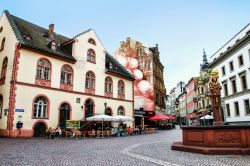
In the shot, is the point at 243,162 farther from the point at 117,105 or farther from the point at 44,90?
the point at 117,105

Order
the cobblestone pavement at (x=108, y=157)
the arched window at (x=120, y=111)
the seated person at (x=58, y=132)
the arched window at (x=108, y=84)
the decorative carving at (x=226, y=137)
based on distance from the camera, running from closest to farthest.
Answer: the cobblestone pavement at (x=108, y=157)
the decorative carving at (x=226, y=137)
the seated person at (x=58, y=132)
the arched window at (x=108, y=84)
the arched window at (x=120, y=111)

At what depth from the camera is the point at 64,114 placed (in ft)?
81.4

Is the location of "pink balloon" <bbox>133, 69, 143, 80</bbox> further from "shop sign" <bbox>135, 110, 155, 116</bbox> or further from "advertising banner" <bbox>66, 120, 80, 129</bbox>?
"advertising banner" <bbox>66, 120, 80, 129</bbox>

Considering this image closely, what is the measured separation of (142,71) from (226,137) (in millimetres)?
38505

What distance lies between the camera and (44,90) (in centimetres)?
2312

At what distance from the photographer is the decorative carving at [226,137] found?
10523 millimetres

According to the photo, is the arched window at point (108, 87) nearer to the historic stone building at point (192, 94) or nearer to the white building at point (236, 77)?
the white building at point (236, 77)

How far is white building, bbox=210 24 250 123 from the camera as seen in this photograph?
30750 millimetres

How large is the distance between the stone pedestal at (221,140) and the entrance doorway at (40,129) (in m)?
15.9

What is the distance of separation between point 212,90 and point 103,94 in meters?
18.7

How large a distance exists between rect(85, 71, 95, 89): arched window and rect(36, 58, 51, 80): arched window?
5.52m

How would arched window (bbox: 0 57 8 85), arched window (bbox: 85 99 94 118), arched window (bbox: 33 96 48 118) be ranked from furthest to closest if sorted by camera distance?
arched window (bbox: 85 99 94 118) → arched window (bbox: 0 57 8 85) → arched window (bbox: 33 96 48 118)

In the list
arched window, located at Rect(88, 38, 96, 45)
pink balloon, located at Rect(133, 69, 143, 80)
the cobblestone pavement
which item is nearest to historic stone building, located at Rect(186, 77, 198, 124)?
pink balloon, located at Rect(133, 69, 143, 80)

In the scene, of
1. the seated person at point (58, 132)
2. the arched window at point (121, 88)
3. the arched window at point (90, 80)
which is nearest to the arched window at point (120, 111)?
the arched window at point (121, 88)
